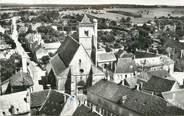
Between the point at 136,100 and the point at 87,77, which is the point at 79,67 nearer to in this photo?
the point at 87,77

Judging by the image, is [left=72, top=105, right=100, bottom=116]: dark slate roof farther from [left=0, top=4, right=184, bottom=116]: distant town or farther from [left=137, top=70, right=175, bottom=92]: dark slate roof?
[left=137, top=70, right=175, bottom=92]: dark slate roof

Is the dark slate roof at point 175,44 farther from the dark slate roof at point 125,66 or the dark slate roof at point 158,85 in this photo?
the dark slate roof at point 158,85

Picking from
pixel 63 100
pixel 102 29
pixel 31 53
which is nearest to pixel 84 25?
pixel 63 100

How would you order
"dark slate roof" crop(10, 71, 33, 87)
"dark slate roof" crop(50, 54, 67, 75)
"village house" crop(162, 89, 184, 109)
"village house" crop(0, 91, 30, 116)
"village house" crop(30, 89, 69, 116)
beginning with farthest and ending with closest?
1. "dark slate roof" crop(50, 54, 67, 75)
2. "dark slate roof" crop(10, 71, 33, 87)
3. "village house" crop(162, 89, 184, 109)
4. "village house" crop(30, 89, 69, 116)
5. "village house" crop(0, 91, 30, 116)

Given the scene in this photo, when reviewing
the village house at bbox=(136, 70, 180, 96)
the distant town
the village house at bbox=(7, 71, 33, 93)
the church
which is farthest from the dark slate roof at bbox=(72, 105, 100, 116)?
the village house at bbox=(136, 70, 180, 96)

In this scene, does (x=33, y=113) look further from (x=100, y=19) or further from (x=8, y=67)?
(x=100, y=19)

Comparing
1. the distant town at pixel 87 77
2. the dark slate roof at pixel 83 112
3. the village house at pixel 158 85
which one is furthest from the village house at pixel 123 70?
the dark slate roof at pixel 83 112
